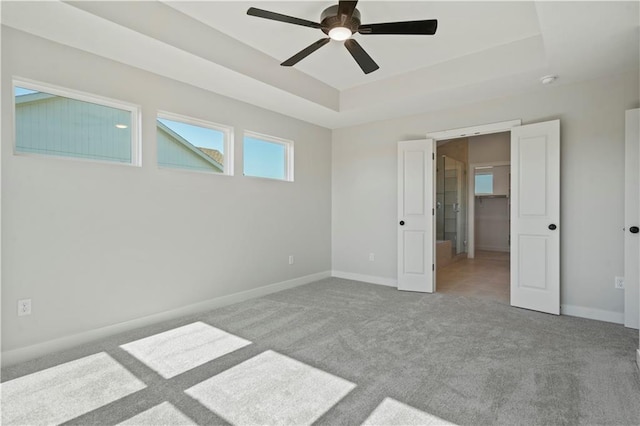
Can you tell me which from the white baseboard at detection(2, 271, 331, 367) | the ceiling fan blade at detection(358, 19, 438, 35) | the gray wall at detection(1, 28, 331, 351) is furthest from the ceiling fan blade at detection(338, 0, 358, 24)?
the white baseboard at detection(2, 271, 331, 367)

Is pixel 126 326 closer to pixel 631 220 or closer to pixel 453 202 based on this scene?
pixel 631 220

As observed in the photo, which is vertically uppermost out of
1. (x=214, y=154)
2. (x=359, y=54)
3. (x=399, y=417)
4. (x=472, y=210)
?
(x=359, y=54)

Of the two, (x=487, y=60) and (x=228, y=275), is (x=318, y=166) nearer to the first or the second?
(x=228, y=275)

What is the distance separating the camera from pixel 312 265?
5203 millimetres

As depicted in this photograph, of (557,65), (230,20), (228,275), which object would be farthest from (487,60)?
(228,275)

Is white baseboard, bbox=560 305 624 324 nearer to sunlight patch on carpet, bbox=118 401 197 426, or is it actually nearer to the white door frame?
sunlight patch on carpet, bbox=118 401 197 426

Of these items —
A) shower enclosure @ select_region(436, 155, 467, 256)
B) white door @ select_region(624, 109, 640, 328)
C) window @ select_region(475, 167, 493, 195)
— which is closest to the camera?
white door @ select_region(624, 109, 640, 328)

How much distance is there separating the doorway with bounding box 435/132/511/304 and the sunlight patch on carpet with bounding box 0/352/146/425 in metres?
4.31

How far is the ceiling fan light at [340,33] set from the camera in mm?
2457

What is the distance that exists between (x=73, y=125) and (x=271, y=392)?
9.01 feet

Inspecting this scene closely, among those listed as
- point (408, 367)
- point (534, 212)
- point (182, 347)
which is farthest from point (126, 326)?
point (534, 212)

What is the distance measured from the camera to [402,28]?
233 cm

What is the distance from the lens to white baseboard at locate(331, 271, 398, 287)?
194 inches

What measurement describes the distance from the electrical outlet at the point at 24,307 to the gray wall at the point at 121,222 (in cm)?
3
